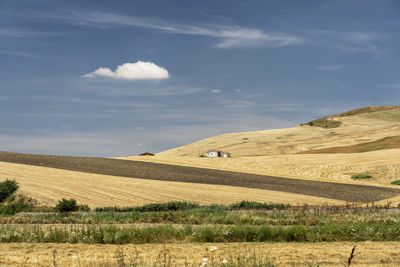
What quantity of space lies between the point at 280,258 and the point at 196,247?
3.69m

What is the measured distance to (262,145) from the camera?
5103 inches

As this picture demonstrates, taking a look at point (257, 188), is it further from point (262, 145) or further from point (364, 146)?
point (262, 145)

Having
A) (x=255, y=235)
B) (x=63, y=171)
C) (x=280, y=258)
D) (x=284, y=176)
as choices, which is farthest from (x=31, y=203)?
(x=284, y=176)

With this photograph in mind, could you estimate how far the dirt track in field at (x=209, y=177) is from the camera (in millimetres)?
53069

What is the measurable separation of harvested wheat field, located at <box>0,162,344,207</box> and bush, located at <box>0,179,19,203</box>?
75 centimetres

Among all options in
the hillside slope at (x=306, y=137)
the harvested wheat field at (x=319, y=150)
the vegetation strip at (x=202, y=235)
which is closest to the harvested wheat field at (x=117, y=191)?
the vegetation strip at (x=202, y=235)

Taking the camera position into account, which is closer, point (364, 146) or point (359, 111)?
point (364, 146)

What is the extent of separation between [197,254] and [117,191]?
31.9m

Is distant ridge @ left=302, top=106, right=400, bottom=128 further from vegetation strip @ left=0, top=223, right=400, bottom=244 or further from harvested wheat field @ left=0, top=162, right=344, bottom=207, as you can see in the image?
vegetation strip @ left=0, top=223, right=400, bottom=244

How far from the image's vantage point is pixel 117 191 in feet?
153

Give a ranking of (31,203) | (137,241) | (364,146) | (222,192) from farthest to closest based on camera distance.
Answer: (364,146), (222,192), (31,203), (137,241)

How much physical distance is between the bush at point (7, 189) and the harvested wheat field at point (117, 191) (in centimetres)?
75

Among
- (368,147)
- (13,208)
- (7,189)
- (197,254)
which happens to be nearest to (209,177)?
(7,189)

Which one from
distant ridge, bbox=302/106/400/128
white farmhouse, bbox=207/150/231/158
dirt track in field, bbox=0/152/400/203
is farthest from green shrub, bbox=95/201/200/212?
distant ridge, bbox=302/106/400/128
